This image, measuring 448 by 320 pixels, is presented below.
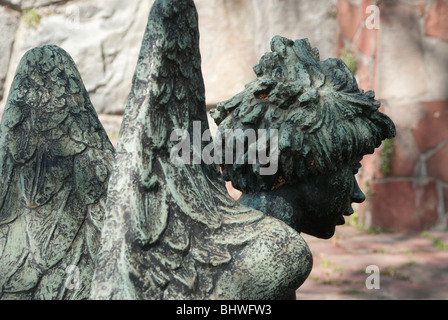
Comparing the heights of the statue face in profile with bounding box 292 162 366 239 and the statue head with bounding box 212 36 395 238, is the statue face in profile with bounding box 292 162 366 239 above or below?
below

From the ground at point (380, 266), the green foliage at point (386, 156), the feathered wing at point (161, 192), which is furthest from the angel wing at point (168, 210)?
the green foliage at point (386, 156)

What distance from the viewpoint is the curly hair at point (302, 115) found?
4.22 ft

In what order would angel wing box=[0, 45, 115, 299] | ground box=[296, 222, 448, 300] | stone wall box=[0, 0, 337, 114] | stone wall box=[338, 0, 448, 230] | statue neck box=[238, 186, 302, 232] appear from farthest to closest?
stone wall box=[0, 0, 337, 114], stone wall box=[338, 0, 448, 230], ground box=[296, 222, 448, 300], statue neck box=[238, 186, 302, 232], angel wing box=[0, 45, 115, 299]

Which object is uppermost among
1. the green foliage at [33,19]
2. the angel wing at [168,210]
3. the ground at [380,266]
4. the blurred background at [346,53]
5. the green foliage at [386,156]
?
the green foliage at [33,19]

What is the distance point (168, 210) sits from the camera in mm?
1058

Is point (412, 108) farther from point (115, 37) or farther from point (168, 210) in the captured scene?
point (168, 210)

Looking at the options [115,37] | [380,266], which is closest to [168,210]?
[380,266]

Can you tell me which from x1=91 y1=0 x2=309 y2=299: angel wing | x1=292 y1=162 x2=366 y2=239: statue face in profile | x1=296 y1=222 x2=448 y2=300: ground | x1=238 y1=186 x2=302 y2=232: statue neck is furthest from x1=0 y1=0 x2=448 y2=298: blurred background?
x1=91 y1=0 x2=309 y2=299: angel wing

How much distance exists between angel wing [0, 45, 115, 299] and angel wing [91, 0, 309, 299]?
0.78 ft

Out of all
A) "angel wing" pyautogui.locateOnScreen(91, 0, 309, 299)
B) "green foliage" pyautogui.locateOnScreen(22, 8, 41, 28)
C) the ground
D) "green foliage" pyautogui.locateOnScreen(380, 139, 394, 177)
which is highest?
"green foliage" pyautogui.locateOnScreen(22, 8, 41, 28)

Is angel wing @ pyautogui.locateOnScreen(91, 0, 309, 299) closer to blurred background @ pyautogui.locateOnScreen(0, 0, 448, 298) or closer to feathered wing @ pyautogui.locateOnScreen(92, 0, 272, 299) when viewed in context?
feathered wing @ pyautogui.locateOnScreen(92, 0, 272, 299)

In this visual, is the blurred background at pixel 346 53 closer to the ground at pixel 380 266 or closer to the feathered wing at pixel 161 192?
the ground at pixel 380 266

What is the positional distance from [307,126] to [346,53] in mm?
3494

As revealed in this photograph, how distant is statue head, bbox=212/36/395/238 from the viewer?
1290 millimetres
